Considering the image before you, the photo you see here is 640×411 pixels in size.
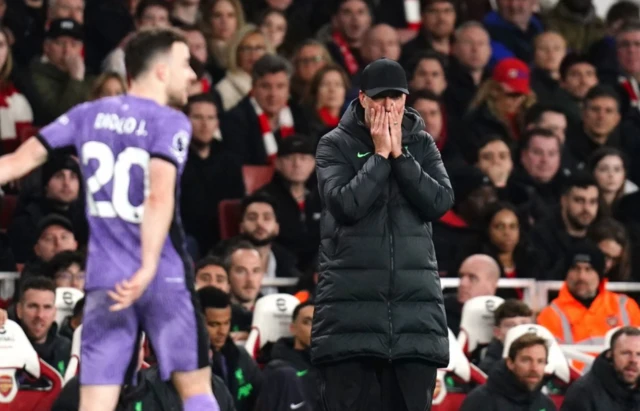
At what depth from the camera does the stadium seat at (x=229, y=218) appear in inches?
467

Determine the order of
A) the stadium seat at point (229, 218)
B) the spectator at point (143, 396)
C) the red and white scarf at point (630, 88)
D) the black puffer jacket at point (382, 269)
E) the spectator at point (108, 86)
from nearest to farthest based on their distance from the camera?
1. the black puffer jacket at point (382, 269)
2. the spectator at point (143, 396)
3. the spectator at point (108, 86)
4. the stadium seat at point (229, 218)
5. the red and white scarf at point (630, 88)

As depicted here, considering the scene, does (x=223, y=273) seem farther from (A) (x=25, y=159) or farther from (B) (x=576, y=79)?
(B) (x=576, y=79)

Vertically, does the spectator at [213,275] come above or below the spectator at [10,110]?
below

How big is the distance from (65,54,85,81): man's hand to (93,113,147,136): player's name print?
21.2 ft

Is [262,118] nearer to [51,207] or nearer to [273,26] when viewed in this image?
[273,26]

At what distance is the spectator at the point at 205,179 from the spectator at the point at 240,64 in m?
1.01

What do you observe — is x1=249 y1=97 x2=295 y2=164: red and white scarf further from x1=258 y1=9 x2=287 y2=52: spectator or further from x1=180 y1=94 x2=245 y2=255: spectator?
x1=258 y1=9 x2=287 y2=52: spectator

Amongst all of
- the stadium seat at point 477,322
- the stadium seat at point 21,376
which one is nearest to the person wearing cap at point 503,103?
the stadium seat at point 477,322

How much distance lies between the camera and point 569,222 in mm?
12453

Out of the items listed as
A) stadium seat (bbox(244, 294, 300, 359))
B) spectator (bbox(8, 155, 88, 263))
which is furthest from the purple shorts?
spectator (bbox(8, 155, 88, 263))

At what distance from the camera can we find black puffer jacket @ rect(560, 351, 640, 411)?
31.8 ft

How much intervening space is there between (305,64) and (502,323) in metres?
3.98

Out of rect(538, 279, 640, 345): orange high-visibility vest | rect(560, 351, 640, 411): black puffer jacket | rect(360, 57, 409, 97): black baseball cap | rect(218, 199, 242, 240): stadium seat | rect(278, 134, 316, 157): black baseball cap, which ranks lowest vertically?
rect(560, 351, 640, 411): black puffer jacket

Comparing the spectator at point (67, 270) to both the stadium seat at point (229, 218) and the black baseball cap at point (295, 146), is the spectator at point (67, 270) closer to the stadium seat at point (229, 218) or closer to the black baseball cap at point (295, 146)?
the stadium seat at point (229, 218)
